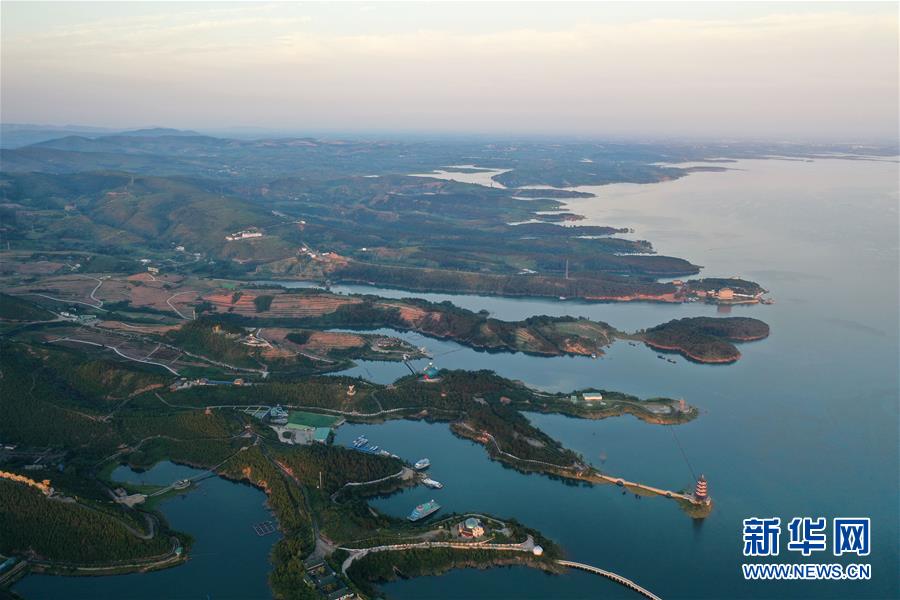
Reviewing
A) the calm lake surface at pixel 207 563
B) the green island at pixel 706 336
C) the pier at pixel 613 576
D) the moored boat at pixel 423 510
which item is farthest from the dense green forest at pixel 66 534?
the green island at pixel 706 336

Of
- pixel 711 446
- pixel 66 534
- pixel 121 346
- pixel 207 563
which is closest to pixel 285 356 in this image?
pixel 121 346

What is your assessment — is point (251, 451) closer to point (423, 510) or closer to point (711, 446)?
point (423, 510)

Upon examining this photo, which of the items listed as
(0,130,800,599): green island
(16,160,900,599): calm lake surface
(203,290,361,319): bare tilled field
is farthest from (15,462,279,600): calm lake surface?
(203,290,361,319): bare tilled field

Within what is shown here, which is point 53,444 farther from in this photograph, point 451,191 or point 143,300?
point 451,191

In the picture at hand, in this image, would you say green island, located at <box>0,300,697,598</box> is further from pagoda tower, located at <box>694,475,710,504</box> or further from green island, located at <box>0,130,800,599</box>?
pagoda tower, located at <box>694,475,710,504</box>

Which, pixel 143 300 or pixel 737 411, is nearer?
pixel 737 411

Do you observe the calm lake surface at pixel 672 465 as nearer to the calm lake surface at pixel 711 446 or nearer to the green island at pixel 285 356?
the calm lake surface at pixel 711 446

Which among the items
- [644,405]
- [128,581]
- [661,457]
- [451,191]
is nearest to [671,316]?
[644,405]
